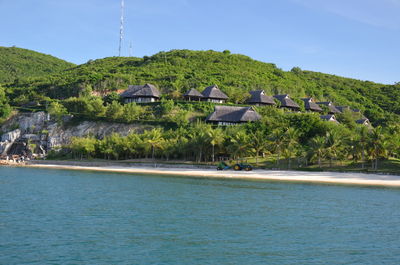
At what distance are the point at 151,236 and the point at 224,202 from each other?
12.0m

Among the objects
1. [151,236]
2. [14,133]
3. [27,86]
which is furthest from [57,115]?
[151,236]

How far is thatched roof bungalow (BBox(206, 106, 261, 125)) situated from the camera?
244ft

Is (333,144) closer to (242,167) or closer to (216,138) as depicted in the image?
(242,167)

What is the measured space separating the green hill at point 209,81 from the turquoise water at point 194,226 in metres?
57.0

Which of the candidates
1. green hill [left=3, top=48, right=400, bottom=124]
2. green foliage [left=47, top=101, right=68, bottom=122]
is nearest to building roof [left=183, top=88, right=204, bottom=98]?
green hill [left=3, top=48, right=400, bottom=124]

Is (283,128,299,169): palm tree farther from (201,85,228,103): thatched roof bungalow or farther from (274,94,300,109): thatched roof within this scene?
(274,94,300,109): thatched roof

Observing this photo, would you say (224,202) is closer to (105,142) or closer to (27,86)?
(105,142)

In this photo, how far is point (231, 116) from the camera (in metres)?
75.9

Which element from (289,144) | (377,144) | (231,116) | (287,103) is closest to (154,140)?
(231,116)

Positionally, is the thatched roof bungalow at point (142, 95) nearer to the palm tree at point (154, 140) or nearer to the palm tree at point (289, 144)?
the palm tree at point (154, 140)

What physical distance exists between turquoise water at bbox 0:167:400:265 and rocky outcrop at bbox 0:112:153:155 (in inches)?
1589

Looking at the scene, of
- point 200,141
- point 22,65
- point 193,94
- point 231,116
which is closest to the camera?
point 200,141

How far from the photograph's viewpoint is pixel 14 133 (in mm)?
83312

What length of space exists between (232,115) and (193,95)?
1428 cm
